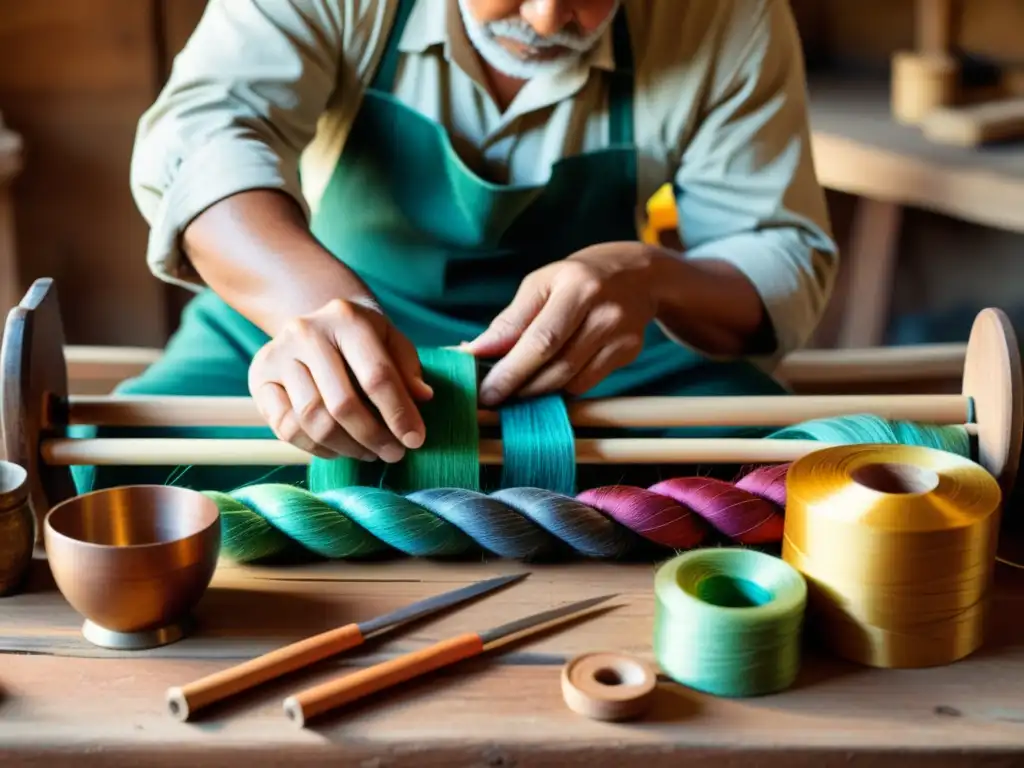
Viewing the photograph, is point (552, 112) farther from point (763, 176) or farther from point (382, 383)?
point (382, 383)

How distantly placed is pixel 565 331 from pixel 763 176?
41 cm

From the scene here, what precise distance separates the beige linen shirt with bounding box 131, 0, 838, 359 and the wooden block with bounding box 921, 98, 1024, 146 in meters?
0.76

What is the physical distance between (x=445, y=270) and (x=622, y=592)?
547 millimetres

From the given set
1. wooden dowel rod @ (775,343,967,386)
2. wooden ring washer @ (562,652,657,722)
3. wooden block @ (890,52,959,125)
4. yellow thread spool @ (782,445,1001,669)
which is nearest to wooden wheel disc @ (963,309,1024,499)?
yellow thread spool @ (782,445,1001,669)

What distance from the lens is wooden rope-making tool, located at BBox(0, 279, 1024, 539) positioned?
1.05 m

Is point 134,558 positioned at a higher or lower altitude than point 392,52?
lower

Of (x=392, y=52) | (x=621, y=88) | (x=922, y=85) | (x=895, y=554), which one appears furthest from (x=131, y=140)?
(x=895, y=554)

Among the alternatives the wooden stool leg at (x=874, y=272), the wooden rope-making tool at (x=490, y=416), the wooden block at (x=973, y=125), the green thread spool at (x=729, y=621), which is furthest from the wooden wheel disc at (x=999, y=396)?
the wooden stool leg at (x=874, y=272)

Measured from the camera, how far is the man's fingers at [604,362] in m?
1.16

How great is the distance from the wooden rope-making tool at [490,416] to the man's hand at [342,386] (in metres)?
0.04

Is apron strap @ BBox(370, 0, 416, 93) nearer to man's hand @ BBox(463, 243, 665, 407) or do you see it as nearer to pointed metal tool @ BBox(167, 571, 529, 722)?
man's hand @ BBox(463, 243, 665, 407)

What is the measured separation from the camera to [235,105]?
131 centimetres

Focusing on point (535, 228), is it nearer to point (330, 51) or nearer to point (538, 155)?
point (538, 155)

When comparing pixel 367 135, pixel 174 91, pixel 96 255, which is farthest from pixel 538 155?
pixel 96 255
